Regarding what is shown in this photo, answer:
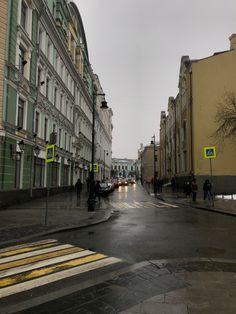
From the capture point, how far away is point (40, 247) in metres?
7.53

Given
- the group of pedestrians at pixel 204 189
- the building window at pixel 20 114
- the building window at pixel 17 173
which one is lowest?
the group of pedestrians at pixel 204 189

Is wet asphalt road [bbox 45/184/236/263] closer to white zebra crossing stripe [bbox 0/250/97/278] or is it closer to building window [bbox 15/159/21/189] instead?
white zebra crossing stripe [bbox 0/250/97/278]

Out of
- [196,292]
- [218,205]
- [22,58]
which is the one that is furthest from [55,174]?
[196,292]

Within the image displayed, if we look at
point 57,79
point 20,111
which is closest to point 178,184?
point 57,79

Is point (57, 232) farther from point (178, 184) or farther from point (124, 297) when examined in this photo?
point (178, 184)

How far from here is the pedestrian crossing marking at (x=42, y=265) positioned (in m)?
4.97

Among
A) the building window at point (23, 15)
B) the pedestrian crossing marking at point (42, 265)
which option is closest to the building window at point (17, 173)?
the building window at point (23, 15)

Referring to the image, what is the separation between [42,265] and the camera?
19.4 ft

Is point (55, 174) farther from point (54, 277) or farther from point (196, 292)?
point (196, 292)

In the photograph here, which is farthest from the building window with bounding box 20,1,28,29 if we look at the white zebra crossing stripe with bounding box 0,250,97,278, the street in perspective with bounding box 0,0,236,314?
the white zebra crossing stripe with bounding box 0,250,97,278

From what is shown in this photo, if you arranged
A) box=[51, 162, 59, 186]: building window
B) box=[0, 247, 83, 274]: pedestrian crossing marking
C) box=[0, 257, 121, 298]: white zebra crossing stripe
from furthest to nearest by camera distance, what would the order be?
box=[51, 162, 59, 186]: building window, box=[0, 247, 83, 274]: pedestrian crossing marking, box=[0, 257, 121, 298]: white zebra crossing stripe

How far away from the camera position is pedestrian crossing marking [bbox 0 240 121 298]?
16.3ft

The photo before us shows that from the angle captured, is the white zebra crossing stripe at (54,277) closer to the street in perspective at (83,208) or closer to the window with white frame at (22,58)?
the street in perspective at (83,208)

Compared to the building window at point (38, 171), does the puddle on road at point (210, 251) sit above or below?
below
